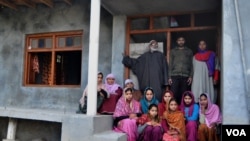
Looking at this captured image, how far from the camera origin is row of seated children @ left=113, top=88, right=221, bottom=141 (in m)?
5.15

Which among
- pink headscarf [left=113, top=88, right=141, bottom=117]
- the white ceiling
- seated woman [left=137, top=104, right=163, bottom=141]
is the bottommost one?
seated woman [left=137, top=104, right=163, bottom=141]

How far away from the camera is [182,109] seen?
559cm

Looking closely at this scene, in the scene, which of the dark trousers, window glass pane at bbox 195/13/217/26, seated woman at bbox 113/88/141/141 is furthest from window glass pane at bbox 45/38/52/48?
window glass pane at bbox 195/13/217/26

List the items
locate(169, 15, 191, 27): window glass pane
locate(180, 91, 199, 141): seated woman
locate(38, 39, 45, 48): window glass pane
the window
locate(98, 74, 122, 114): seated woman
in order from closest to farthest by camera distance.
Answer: locate(180, 91, 199, 141): seated woman
locate(98, 74, 122, 114): seated woman
locate(169, 15, 191, 27): window glass pane
the window
locate(38, 39, 45, 48): window glass pane

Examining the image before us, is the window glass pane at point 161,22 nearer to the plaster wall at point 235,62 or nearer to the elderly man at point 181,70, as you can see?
the elderly man at point 181,70

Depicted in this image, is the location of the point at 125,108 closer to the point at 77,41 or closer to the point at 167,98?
the point at 167,98

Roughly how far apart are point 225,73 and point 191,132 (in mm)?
1149

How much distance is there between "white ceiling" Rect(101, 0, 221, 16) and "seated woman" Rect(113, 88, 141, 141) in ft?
5.76

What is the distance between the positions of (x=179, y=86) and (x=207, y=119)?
3.59 feet

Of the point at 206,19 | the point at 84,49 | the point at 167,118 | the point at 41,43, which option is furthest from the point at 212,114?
the point at 41,43

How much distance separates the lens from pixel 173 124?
17.4 feet

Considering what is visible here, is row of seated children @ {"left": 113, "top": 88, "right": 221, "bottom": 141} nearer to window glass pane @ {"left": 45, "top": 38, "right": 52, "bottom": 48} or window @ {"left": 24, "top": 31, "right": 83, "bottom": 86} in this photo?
window @ {"left": 24, "top": 31, "right": 83, "bottom": 86}

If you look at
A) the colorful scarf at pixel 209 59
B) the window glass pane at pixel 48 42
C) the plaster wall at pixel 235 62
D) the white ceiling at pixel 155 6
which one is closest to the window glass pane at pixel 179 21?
the white ceiling at pixel 155 6

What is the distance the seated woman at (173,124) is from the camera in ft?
17.0
